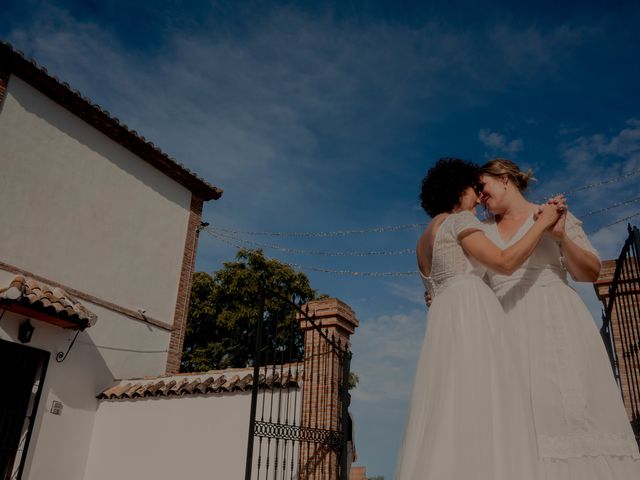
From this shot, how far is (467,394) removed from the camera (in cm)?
235

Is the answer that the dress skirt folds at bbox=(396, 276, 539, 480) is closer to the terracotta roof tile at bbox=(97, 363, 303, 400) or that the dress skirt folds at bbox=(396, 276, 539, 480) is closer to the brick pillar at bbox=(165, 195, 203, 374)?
the terracotta roof tile at bbox=(97, 363, 303, 400)

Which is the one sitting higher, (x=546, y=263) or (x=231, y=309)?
(x=231, y=309)

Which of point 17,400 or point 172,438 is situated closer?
point 172,438

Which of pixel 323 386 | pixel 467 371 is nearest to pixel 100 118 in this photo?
pixel 323 386

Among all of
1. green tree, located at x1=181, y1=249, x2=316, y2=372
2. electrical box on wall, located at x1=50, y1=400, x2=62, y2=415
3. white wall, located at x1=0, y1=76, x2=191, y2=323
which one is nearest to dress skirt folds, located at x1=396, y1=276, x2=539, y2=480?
electrical box on wall, located at x1=50, y1=400, x2=62, y2=415

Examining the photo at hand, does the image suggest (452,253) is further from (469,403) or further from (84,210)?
(84,210)

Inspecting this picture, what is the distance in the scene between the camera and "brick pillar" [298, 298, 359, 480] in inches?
258

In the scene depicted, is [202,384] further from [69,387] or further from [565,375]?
[565,375]

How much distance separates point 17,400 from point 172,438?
262 centimetres


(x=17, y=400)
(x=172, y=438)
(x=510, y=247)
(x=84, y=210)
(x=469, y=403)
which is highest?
(x=84, y=210)

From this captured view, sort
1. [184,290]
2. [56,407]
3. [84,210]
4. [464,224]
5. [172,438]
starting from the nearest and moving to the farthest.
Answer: [464,224]
[172,438]
[56,407]
[84,210]
[184,290]

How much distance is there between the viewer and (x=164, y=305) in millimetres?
11516

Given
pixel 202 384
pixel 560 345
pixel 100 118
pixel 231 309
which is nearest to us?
pixel 560 345

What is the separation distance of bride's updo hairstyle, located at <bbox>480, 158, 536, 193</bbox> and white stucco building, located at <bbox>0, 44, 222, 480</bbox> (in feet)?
24.6
